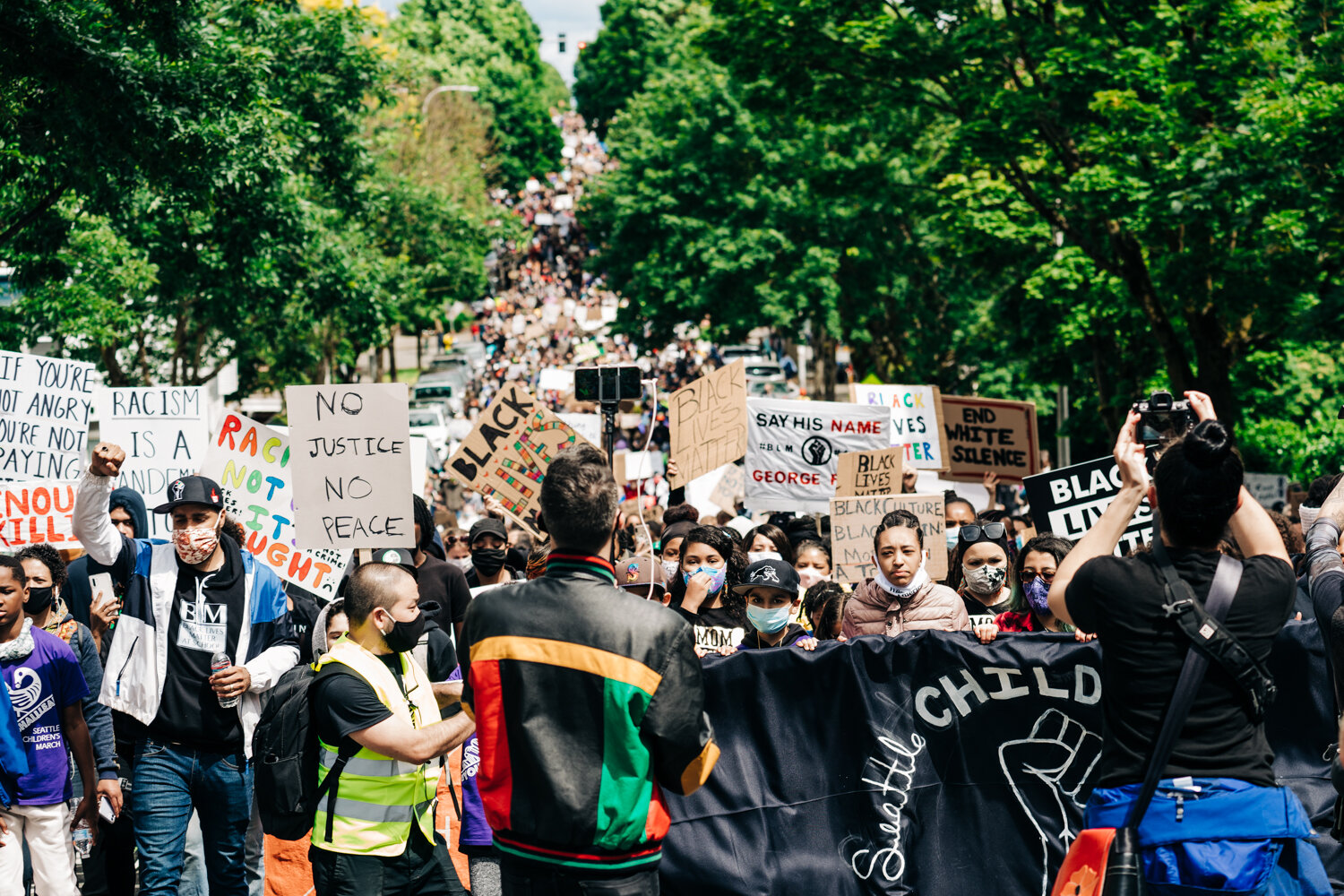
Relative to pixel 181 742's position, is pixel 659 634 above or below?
above

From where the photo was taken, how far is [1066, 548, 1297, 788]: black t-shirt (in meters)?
3.66

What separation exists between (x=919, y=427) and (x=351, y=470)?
7483 mm

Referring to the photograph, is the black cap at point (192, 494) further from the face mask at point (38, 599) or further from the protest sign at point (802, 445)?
the protest sign at point (802, 445)

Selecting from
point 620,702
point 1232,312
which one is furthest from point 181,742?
point 1232,312

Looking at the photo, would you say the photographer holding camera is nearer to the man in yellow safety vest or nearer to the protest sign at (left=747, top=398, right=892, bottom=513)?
the man in yellow safety vest

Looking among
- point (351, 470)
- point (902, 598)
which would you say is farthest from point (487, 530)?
point (902, 598)

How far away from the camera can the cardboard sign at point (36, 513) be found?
30.2ft

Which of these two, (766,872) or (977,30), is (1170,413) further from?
(977,30)

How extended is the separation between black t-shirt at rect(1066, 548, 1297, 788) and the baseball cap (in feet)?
10.2

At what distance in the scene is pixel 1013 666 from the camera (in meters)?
5.77

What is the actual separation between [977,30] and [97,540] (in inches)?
552

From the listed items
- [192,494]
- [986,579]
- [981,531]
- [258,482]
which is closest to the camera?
[192,494]

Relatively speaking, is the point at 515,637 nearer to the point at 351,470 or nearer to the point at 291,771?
the point at 291,771

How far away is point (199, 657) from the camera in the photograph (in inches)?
234
